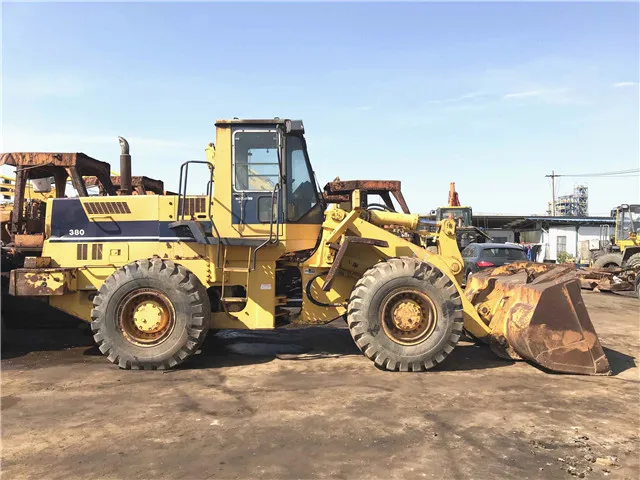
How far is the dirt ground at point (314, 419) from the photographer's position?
11.3ft

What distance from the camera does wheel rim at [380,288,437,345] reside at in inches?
235

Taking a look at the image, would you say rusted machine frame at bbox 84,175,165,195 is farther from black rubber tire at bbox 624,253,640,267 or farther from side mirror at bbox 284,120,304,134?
black rubber tire at bbox 624,253,640,267

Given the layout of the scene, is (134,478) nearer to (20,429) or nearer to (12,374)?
(20,429)

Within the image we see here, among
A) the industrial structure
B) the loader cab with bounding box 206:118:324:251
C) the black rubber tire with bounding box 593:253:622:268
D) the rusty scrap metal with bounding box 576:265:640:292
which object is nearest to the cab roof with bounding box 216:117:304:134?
the loader cab with bounding box 206:118:324:251

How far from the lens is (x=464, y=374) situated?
5.79m

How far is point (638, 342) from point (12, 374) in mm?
9088

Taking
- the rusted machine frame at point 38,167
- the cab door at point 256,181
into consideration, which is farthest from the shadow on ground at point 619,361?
the rusted machine frame at point 38,167

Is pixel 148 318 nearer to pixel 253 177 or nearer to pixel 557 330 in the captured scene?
pixel 253 177

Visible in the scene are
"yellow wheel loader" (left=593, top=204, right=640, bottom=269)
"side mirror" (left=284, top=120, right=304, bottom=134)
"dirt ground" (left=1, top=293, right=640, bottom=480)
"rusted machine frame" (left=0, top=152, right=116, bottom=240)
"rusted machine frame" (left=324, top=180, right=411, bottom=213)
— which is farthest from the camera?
"yellow wheel loader" (left=593, top=204, right=640, bottom=269)

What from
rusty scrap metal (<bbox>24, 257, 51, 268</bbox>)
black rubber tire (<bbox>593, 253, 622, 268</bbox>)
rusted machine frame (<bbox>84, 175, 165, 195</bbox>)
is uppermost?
rusted machine frame (<bbox>84, 175, 165, 195</bbox>)

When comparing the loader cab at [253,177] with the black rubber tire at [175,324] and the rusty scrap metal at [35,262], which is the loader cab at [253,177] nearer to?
the black rubber tire at [175,324]

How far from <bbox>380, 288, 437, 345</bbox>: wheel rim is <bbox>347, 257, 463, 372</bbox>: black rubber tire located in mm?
52

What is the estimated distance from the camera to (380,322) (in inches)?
233

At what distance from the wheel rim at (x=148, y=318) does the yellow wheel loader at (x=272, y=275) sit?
1 cm
